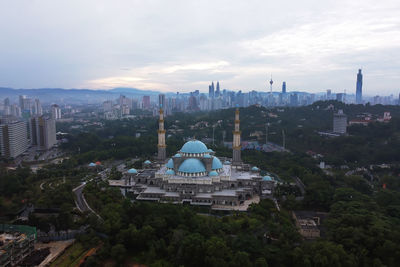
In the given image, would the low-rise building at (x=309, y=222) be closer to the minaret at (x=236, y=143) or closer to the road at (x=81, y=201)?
the minaret at (x=236, y=143)

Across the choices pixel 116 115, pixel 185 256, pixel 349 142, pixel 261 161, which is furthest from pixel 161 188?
pixel 116 115

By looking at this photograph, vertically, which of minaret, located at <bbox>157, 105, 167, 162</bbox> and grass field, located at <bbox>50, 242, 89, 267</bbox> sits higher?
minaret, located at <bbox>157, 105, 167, 162</bbox>

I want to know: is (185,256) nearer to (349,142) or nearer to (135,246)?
(135,246)

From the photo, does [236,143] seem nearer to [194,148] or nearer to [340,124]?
[194,148]

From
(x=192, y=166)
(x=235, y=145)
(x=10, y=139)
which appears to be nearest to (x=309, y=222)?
(x=192, y=166)

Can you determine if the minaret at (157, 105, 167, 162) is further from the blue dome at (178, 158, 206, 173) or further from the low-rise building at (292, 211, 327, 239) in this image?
the low-rise building at (292, 211, 327, 239)

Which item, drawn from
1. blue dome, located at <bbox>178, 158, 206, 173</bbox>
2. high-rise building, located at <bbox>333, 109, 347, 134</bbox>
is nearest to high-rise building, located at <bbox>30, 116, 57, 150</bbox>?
blue dome, located at <bbox>178, 158, 206, 173</bbox>
